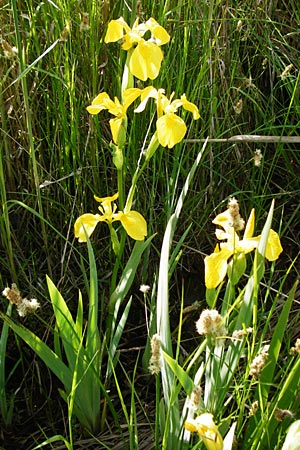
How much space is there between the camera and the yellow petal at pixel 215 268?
33.0 inches

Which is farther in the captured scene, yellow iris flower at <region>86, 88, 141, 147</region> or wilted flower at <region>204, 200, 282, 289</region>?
yellow iris flower at <region>86, 88, 141, 147</region>

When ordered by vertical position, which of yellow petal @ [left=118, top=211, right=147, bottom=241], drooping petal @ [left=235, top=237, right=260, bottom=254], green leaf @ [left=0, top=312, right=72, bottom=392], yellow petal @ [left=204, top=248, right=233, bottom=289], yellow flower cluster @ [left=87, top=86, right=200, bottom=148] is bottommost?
green leaf @ [left=0, top=312, right=72, bottom=392]

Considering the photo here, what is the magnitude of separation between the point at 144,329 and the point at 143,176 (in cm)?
33

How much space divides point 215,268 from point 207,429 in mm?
227

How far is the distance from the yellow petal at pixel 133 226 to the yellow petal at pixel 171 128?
141 millimetres

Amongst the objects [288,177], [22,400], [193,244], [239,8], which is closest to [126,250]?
[193,244]

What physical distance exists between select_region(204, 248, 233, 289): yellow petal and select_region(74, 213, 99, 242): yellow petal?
0.90 feet

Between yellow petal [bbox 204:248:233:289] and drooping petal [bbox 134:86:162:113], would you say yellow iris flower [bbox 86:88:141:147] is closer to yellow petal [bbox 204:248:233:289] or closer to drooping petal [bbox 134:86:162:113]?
drooping petal [bbox 134:86:162:113]

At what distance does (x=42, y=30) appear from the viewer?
138 centimetres

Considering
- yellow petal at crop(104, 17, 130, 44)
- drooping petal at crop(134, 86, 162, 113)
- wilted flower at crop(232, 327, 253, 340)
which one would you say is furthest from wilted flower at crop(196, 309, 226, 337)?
yellow petal at crop(104, 17, 130, 44)

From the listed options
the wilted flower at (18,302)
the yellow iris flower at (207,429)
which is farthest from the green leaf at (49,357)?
the yellow iris flower at (207,429)

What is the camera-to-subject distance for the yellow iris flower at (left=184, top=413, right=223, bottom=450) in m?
0.69

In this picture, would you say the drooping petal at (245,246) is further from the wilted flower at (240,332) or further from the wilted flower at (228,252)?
the wilted flower at (240,332)

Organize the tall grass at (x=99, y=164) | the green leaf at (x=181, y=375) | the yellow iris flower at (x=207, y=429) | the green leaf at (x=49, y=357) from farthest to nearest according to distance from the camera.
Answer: the tall grass at (x=99, y=164) → the green leaf at (x=49, y=357) → the green leaf at (x=181, y=375) → the yellow iris flower at (x=207, y=429)
